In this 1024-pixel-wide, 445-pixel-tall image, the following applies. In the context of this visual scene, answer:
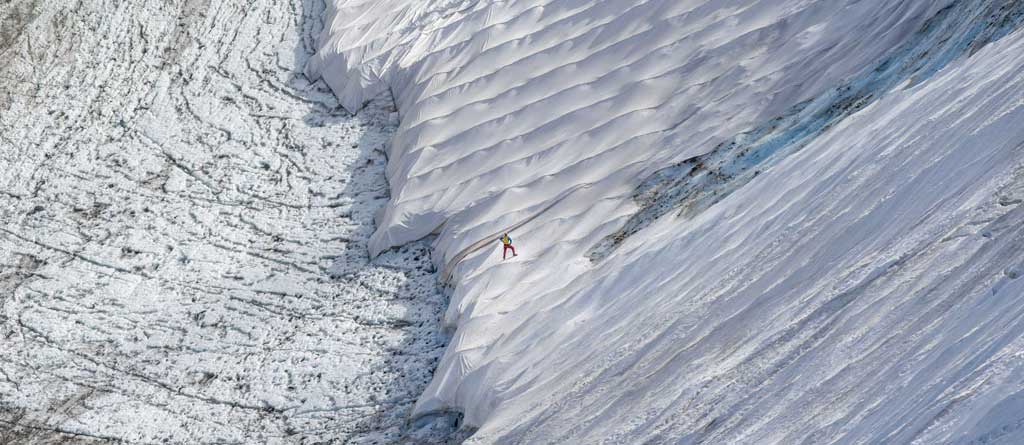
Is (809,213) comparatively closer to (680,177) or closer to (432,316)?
(680,177)

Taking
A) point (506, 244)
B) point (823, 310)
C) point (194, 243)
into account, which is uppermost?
point (194, 243)

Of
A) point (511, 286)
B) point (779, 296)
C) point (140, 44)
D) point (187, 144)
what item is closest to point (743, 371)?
point (779, 296)

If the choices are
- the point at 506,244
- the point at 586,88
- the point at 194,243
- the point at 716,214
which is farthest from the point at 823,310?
the point at 194,243

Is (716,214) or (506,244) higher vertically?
(506,244)

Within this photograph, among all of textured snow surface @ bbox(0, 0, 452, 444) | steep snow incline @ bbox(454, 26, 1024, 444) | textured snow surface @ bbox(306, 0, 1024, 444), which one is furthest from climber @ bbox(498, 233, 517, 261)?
textured snow surface @ bbox(0, 0, 452, 444)

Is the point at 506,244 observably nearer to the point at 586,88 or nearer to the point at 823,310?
the point at 586,88

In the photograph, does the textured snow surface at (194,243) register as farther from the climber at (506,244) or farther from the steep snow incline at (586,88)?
the climber at (506,244)

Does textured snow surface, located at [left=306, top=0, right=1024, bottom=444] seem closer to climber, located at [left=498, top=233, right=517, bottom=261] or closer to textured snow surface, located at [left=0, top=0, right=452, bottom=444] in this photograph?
climber, located at [left=498, top=233, right=517, bottom=261]
